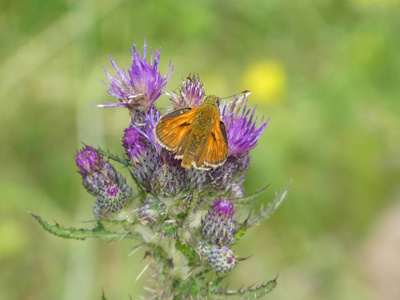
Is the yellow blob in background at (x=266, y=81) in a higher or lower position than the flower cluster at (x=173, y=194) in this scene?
higher

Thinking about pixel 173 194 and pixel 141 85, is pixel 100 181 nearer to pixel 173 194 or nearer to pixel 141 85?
pixel 173 194

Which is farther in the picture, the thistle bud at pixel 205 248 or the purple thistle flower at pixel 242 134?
the purple thistle flower at pixel 242 134

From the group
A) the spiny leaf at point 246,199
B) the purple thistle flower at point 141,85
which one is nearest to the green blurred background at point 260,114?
the purple thistle flower at point 141,85

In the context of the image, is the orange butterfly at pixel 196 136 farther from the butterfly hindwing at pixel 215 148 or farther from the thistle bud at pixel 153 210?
the thistle bud at pixel 153 210

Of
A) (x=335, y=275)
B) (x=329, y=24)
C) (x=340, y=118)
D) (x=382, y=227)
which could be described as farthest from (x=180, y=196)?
(x=329, y=24)

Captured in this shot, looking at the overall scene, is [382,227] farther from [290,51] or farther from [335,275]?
[290,51]
